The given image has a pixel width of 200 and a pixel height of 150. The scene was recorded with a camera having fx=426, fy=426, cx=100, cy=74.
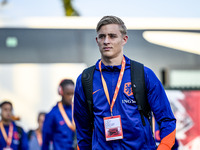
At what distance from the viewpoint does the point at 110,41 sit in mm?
3516

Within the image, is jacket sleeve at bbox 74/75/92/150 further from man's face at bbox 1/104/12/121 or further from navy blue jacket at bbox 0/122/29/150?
man's face at bbox 1/104/12/121

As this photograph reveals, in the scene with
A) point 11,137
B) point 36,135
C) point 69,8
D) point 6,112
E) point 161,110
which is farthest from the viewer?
point 69,8

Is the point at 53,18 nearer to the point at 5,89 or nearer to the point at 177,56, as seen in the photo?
the point at 5,89

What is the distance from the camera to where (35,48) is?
1155cm

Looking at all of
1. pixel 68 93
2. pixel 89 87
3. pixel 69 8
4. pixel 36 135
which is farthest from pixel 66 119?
pixel 69 8

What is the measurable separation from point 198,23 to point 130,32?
196 centimetres

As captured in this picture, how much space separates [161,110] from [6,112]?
6167mm

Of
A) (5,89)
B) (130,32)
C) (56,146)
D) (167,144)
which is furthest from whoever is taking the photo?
(130,32)

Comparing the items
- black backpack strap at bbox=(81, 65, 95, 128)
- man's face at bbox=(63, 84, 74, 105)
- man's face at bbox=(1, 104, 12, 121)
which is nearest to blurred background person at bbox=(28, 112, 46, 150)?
man's face at bbox=(1, 104, 12, 121)

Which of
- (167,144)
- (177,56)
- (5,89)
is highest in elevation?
(177,56)

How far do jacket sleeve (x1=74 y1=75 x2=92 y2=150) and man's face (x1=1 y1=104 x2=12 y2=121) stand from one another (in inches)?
219

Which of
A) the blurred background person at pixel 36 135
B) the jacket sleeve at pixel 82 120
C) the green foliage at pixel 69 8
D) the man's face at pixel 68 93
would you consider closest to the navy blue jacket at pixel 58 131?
the man's face at pixel 68 93

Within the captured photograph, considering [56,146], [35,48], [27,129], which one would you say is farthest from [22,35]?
[56,146]

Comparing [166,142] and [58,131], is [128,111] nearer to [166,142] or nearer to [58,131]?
[166,142]
